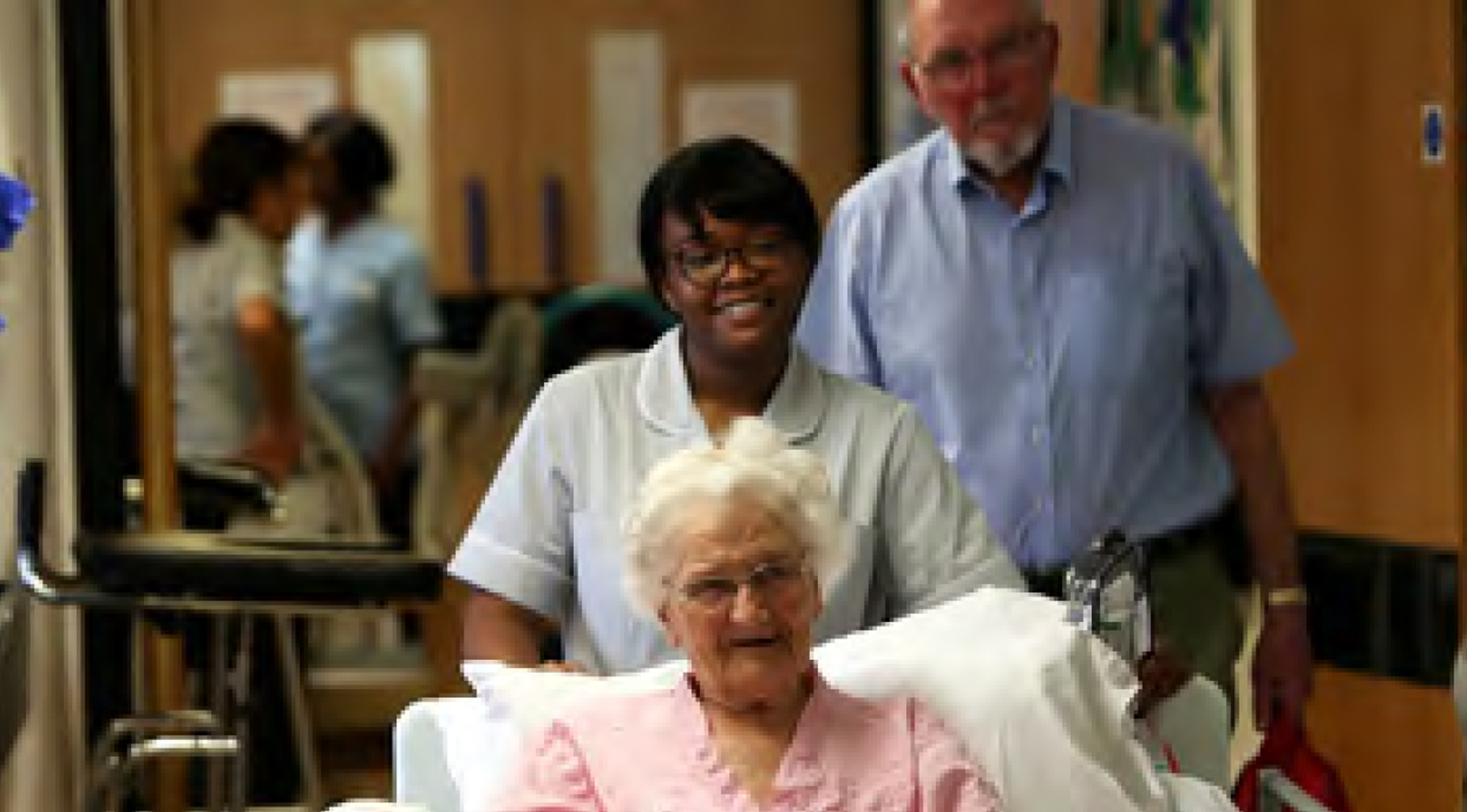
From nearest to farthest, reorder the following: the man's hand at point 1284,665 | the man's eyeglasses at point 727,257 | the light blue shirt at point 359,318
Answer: the man's eyeglasses at point 727,257 → the man's hand at point 1284,665 → the light blue shirt at point 359,318

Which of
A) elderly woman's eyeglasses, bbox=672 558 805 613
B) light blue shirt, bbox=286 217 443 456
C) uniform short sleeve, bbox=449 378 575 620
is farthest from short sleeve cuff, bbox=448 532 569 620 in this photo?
light blue shirt, bbox=286 217 443 456

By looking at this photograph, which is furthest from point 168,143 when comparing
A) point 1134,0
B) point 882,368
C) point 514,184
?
point 882,368

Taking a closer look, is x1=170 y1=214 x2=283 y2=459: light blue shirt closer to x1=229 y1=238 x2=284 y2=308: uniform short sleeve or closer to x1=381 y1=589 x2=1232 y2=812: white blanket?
x1=229 y1=238 x2=284 y2=308: uniform short sleeve

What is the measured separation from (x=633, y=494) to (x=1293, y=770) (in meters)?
1.02

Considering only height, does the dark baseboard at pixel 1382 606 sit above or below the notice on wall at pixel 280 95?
below

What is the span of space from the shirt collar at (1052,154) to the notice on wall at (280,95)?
3256 millimetres

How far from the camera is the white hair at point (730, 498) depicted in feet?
8.95

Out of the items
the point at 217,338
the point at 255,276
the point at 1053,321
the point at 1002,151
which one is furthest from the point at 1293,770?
the point at 255,276

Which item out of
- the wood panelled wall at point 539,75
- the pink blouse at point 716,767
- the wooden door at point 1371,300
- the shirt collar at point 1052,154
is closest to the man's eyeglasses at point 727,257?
the pink blouse at point 716,767

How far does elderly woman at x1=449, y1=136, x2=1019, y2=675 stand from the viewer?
9.89ft

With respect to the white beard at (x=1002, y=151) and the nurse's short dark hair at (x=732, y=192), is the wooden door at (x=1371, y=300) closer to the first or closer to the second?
the white beard at (x=1002, y=151)

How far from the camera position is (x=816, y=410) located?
10.1 ft

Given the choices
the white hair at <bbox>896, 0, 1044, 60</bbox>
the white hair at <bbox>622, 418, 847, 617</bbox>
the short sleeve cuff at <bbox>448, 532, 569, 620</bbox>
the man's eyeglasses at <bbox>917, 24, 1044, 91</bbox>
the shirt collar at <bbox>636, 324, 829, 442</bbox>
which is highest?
the white hair at <bbox>896, 0, 1044, 60</bbox>

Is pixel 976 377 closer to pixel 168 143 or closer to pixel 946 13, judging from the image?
pixel 946 13
